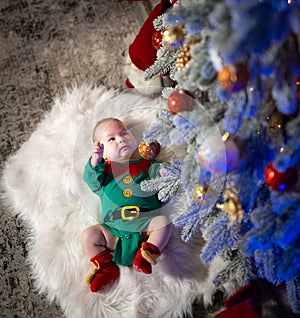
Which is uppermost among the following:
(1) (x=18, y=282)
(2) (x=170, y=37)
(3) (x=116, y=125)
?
(2) (x=170, y=37)

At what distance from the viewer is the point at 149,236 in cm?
114

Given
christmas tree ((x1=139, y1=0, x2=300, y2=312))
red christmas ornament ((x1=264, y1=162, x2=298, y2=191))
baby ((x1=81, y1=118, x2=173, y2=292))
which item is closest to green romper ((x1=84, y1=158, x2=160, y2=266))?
baby ((x1=81, y1=118, x2=173, y2=292))

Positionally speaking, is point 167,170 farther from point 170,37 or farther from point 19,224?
point 19,224

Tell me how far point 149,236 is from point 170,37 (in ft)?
2.04

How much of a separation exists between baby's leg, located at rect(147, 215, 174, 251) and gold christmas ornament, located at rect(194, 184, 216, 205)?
0.30 meters

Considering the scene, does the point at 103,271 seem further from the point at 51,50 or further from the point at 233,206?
the point at 51,50

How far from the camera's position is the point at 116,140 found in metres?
1.17

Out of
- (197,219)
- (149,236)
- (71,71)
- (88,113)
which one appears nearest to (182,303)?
(149,236)

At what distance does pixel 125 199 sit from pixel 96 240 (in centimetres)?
15

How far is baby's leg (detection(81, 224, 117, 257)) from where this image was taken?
3.74ft

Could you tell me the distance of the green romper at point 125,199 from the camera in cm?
113

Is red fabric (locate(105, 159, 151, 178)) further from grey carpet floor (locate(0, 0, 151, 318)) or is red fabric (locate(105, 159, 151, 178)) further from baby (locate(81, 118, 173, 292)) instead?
grey carpet floor (locate(0, 0, 151, 318))

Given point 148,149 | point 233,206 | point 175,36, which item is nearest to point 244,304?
point 233,206

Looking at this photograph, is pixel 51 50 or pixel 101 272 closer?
pixel 101 272
